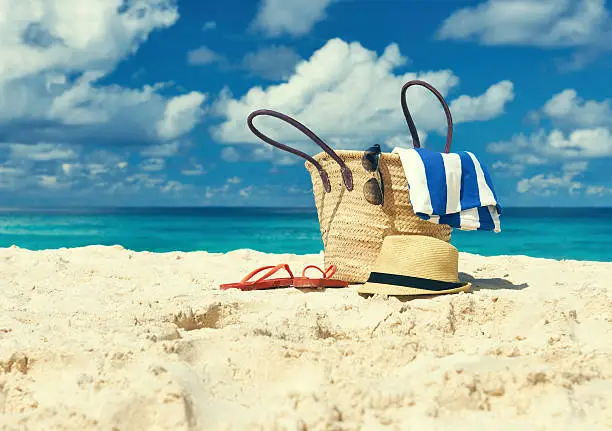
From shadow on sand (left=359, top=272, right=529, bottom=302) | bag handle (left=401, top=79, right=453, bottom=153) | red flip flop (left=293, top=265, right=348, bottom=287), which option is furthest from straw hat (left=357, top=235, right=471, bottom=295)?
bag handle (left=401, top=79, right=453, bottom=153)

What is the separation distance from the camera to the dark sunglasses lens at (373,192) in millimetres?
3682

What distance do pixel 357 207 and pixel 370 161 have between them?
325 millimetres

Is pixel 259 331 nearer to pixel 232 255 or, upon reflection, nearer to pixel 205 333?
pixel 205 333

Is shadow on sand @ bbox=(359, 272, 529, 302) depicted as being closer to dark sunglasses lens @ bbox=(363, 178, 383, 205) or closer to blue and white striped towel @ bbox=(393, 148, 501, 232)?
blue and white striped towel @ bbox=(393, 148, 501, 232)

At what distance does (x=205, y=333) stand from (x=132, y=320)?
49cm

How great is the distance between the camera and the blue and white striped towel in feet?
11.5

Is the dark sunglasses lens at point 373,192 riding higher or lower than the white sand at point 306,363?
higher

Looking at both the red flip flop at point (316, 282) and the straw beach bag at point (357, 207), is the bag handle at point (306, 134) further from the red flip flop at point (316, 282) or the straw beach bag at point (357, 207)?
the red flip flop at point (316, 282)

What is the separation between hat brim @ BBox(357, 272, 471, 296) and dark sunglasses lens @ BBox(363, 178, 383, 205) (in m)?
0.52

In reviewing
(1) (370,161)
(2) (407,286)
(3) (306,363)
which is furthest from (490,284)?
(3) (306,363)

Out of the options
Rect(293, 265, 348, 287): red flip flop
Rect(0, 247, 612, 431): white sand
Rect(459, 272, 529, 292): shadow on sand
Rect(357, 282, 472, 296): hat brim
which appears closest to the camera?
Rect(0, 247, 612, 431): white sand

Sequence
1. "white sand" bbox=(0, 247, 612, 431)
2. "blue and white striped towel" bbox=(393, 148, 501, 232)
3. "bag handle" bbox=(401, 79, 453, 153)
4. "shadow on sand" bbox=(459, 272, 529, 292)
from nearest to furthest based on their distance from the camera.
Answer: "white sand" bbox=(0, 247, 612, 431)
"blue and white striped towel" bbox=(393, 148, 501, 232)
"shadow on sand" bbox=(459, 272, 529, 292)
"bag handle" bbox=(401, 79, 453, 153)

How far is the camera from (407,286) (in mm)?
3260

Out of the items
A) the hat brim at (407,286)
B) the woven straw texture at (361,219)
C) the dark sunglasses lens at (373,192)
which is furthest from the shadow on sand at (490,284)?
the dark sunglasses lens at (373,192)
